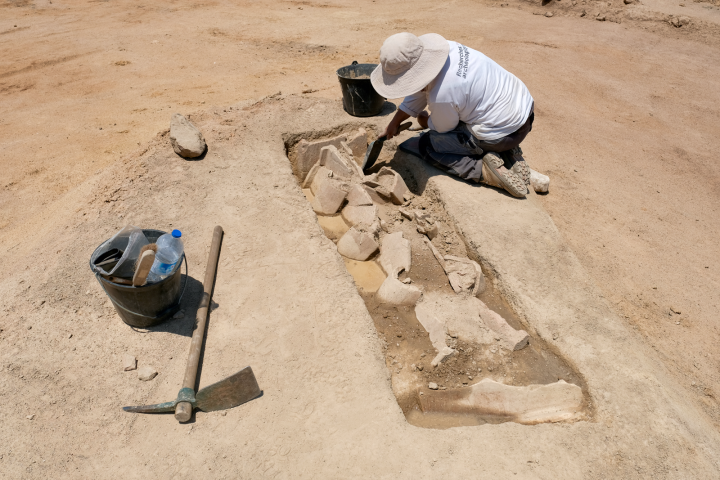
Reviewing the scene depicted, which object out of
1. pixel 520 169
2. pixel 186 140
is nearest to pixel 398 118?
pixel 520 169

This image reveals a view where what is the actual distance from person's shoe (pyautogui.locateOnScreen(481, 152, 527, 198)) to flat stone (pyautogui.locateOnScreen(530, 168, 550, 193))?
66 cm

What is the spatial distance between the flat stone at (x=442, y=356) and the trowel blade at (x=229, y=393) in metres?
1.17

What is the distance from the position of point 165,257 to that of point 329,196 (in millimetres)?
1942

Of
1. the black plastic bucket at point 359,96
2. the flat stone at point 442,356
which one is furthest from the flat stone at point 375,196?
the flat stone at point 442,356

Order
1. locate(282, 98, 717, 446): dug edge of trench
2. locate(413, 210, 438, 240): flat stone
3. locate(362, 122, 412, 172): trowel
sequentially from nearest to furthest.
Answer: locate(282, 98, 717, 446): dug edge of trench → locate(413, 210, 438, 240): flat stone → locate(362, 122, 412, 172): trowel

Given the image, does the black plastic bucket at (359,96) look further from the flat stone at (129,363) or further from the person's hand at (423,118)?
the flat stone at (129,363)

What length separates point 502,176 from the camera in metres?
4.25

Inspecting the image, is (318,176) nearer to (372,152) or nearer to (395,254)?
(372,152)

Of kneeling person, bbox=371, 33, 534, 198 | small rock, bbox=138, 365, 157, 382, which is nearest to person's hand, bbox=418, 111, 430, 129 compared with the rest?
kneeling person, bbox=371, 33, 534, 198

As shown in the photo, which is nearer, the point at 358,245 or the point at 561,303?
the point at 561,303

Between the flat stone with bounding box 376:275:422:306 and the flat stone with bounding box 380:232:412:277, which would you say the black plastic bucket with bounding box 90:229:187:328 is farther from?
the flat stone with bounding box 380:232:412:277

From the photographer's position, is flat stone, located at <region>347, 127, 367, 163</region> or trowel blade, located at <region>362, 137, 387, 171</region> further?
flat stone, located at <region>347, 127, 367, 163</region>

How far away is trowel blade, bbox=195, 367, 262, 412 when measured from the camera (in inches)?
101

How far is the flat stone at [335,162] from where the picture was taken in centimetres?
471
